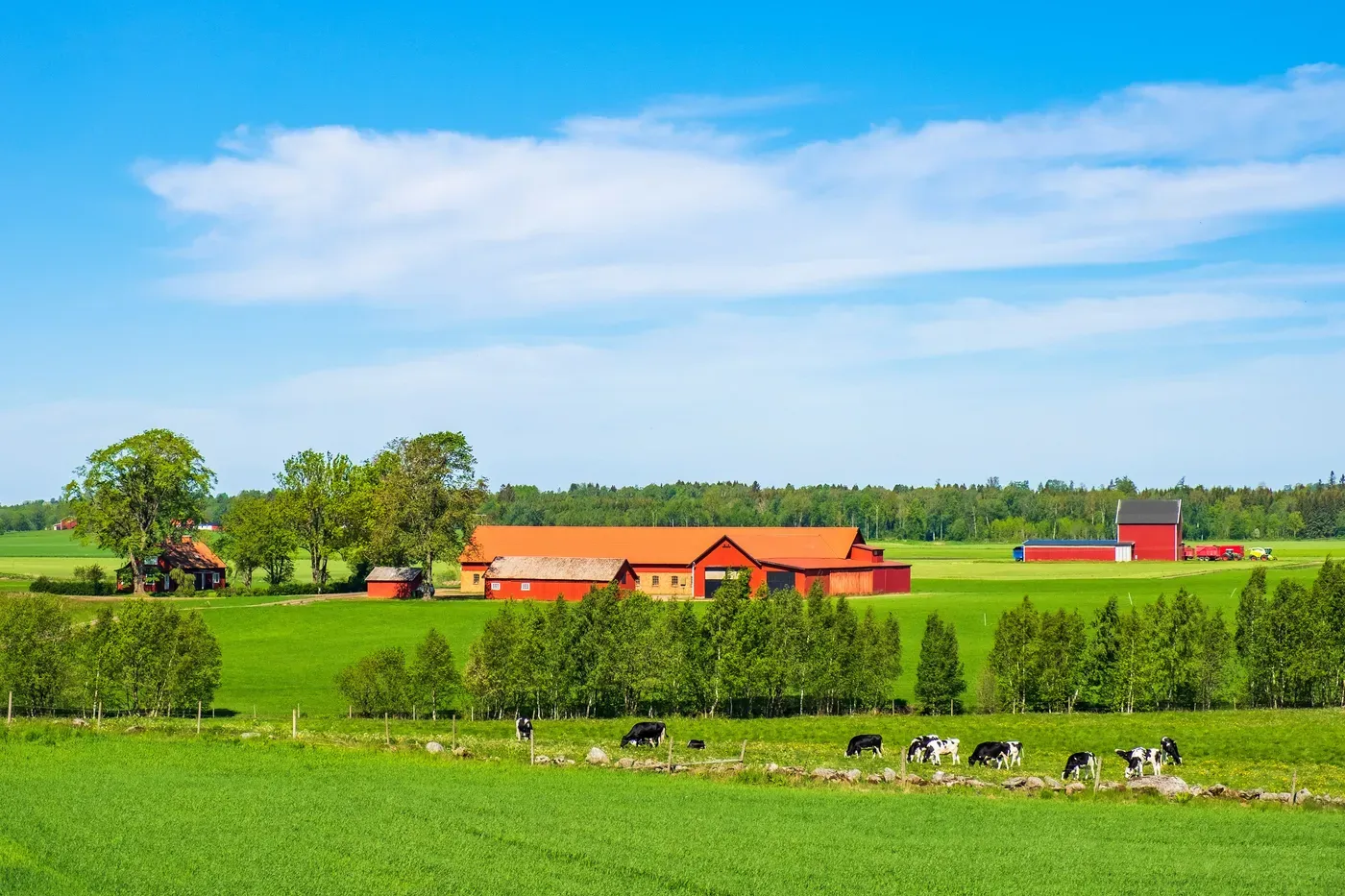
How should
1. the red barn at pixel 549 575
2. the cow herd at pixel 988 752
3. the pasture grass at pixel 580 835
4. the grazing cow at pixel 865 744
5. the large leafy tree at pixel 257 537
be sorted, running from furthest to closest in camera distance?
1. the large leafy tree at pixel 257 537
2. the red barn at pixel 549 575
3. the grazing cow at pixel 865 744
4. the cow herd at pixel 988 752
5. the pasture grass at pixel 580 835

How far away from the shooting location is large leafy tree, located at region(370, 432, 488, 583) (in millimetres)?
92188

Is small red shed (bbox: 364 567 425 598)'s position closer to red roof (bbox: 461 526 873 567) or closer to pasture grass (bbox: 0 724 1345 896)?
red roof (bbox: 461 526 873 567)

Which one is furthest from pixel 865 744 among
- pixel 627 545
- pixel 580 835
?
pixel 627 545

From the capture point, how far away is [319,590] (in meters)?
97.6

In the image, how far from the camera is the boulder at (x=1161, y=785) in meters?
29.9

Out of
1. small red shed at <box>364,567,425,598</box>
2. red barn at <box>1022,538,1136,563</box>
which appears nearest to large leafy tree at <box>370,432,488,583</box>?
small red shed at <box>364,567,425,598</box>

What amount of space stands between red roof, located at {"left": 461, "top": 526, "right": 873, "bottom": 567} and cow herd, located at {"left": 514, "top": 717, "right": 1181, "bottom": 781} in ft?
181

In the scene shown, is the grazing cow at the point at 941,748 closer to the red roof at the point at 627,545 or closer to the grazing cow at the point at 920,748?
the grazing cow at the point at 920,748

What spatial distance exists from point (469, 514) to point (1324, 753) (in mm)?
66219

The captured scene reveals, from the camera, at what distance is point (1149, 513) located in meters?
150

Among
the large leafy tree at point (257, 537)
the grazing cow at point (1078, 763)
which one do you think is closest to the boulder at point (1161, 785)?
the grazing cow at point (1078, 763)

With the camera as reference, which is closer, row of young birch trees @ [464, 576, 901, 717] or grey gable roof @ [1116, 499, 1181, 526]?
row of young birch trees @ [464, 576, 901, 717]

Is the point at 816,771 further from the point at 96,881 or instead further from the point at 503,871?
the point at 96,881

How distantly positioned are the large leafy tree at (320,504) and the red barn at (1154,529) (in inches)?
3766
